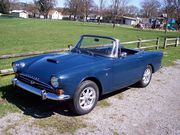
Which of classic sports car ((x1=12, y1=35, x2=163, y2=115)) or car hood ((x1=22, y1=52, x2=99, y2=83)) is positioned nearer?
classic sports car ((x1=12, y1=35, x2=163, y2=115))

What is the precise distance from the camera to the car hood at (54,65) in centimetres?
478

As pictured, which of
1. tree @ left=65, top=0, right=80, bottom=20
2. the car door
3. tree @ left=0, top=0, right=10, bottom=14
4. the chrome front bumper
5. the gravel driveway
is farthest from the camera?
tree @ left=65, top=0, right=80, bottom=20

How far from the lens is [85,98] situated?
16.6ft

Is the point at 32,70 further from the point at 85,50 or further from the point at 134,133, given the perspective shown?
the point at 134,133

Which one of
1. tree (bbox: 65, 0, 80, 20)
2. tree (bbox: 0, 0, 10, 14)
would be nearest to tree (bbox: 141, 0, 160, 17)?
tree (bbox: 65, 0, 80, 20)

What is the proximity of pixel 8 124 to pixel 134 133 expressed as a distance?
2.16 meters

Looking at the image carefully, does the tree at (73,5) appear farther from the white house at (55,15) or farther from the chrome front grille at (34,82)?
the chrome front grille at (34,82)

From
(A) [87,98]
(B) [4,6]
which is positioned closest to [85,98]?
(A) [87,98]

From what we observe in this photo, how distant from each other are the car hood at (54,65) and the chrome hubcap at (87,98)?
20.7 inches

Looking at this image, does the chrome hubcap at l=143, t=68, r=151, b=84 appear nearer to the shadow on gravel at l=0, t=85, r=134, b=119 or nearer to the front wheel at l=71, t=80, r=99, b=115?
the front wheel at l=71, t=80, r=99, b=115

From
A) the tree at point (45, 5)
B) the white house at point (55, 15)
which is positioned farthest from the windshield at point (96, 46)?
the white house at point (55, 15)

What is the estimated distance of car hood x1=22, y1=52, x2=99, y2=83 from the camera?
188 inches

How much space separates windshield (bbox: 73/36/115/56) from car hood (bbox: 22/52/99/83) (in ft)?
1.14

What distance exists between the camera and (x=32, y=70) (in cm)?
505
